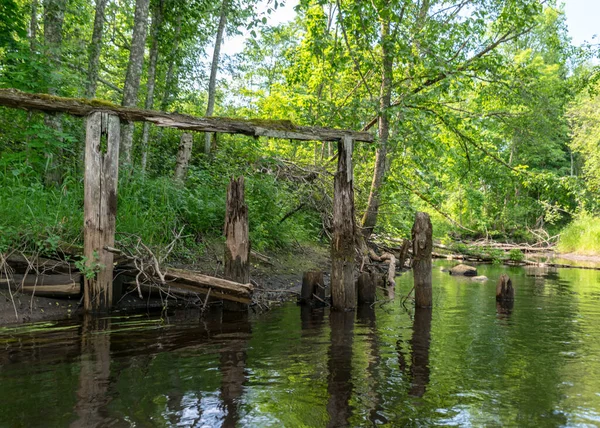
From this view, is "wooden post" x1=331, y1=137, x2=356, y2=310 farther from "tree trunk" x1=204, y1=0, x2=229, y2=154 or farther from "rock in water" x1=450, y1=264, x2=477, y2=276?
"tree trunk" x1=204, y1=0, x2=229, y2=154

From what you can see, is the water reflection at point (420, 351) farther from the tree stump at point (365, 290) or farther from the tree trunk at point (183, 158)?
the tree trunk at point (183, 158)

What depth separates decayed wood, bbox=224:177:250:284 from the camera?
8047mm

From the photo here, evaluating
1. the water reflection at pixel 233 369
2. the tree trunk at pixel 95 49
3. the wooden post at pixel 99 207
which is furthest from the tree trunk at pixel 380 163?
the wooden post at pixel 99 207

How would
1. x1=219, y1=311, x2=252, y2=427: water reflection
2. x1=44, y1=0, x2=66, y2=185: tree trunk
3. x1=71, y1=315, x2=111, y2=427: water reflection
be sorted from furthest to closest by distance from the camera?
x1=44, y1=0, x2=66, y2=185: tree trunk < x1=219, y1=311, x2=252, y2=427: water reflection < x1=71, y1=315, x2=111, y2=427: water reflection

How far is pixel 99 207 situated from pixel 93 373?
2.92 metres

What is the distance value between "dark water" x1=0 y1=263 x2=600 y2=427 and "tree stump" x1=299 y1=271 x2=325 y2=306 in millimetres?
771

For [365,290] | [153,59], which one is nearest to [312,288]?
[365,290]

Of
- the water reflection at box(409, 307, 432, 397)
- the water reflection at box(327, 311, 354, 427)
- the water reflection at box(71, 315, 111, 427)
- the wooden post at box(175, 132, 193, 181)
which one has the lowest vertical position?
the water reflection at box(71, 315, 111, 427)

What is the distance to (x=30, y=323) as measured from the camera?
666 centimetres

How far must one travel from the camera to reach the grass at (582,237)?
2523 centimetres

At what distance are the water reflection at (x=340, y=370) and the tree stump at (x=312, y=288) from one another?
0.92 meters

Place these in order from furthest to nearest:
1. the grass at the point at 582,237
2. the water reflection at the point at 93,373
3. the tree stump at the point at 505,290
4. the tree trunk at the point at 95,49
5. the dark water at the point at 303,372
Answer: the grass at the point at 582,237, the tree trunk at the point at 95,49, the tree stump at the point at 505,290, the dark water at the point at 303,372, the water reflection at the point at 93,373

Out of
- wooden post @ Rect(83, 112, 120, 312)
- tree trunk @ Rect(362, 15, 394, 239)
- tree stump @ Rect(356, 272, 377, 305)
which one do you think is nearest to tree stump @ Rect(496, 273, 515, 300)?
tree stump @ Rect(356, 272, 377, 305)

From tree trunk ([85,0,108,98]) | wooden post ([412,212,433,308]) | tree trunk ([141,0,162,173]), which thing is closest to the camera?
wooden post ([412,212,433,308])
